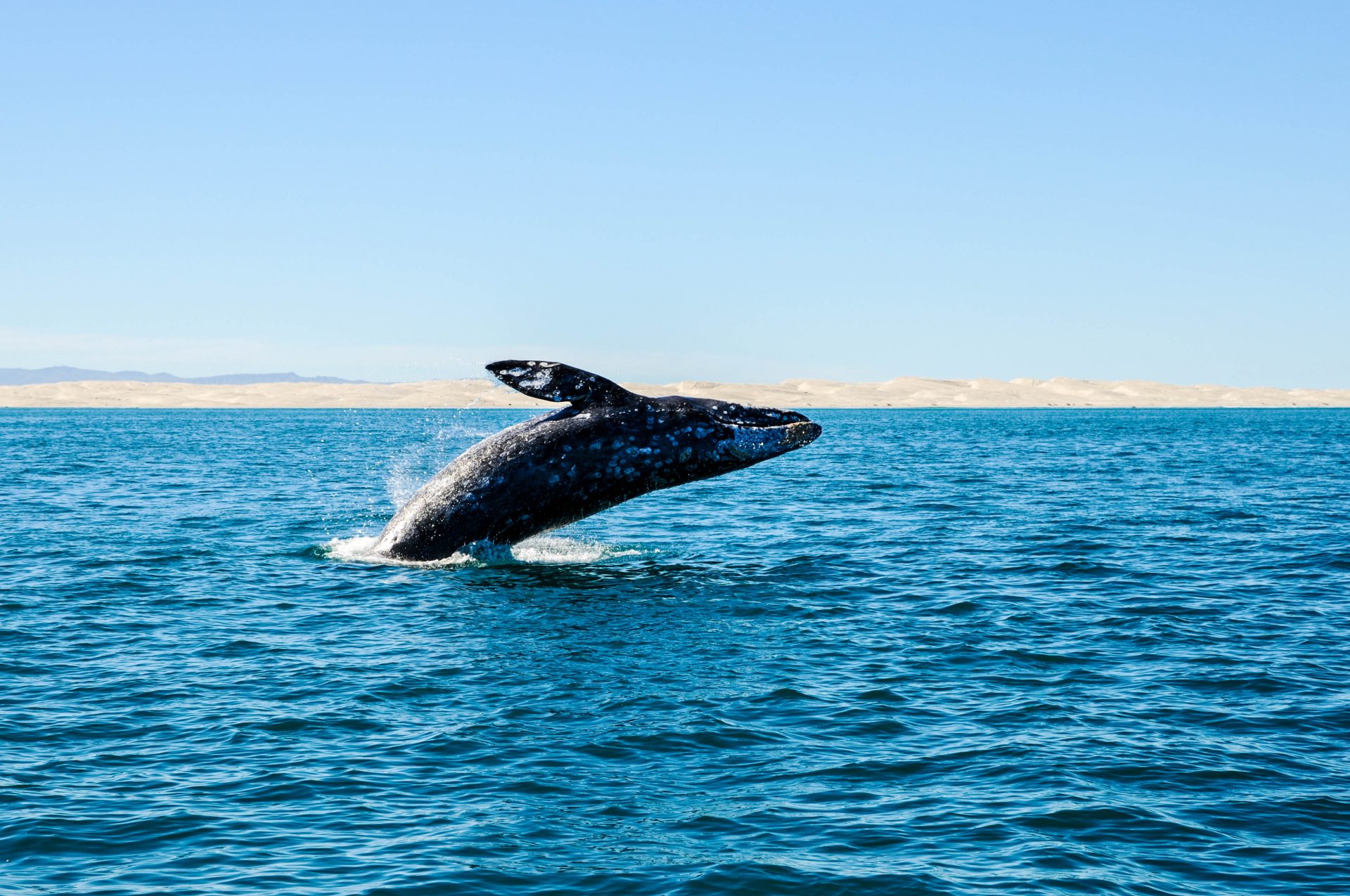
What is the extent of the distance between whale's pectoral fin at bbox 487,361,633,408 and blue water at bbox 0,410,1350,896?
288 centimetres

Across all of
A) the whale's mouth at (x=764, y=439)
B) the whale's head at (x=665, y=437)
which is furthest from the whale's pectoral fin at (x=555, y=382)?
the whale's mouth at (x=764, y=439)

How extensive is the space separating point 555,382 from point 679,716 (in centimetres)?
703

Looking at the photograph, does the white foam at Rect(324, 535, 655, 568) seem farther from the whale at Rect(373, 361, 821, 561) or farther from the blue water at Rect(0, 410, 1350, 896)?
the whale at Rect(373, 361, 821, 561)

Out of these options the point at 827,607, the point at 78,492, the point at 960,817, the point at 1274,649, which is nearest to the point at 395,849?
the point at 960,817

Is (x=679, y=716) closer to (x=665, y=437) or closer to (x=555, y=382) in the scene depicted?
(x=555, y=382)

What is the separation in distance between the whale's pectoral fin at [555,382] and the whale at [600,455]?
0.16ft

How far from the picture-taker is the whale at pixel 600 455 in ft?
60.6

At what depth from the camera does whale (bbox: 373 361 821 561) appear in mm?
18484

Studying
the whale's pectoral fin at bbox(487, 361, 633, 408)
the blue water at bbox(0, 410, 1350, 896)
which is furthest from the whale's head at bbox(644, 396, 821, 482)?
the blue water at bbox(0, 410, 1350, 896)

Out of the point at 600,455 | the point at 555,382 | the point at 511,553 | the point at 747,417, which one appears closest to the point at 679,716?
the point at 555,382

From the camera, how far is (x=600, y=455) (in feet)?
60.7

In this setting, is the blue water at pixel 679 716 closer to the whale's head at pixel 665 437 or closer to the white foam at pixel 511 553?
the white foam at pixel 511 553

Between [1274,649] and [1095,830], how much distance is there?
680 centimetres

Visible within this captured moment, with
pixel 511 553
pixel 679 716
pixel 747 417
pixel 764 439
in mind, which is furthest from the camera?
pixel 511 553
